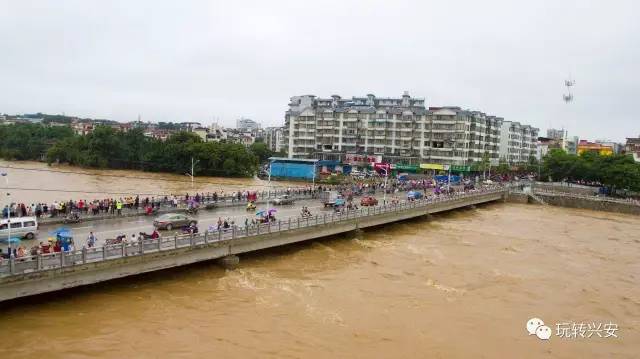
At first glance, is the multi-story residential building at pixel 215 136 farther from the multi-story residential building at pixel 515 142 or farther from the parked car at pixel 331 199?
the parked car at pixel 331 199

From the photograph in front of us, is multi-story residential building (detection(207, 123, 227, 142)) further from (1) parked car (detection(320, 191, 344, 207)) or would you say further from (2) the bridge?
(2) the bridge

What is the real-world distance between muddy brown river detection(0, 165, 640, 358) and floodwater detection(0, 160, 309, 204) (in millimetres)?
29966

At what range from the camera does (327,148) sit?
11750 centimetres

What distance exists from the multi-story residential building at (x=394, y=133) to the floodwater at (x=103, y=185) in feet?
81.2

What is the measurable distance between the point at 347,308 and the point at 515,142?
135 meters

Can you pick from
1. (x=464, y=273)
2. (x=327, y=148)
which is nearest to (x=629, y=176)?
(x=327, y=148)

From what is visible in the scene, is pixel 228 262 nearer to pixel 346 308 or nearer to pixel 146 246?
pixel 146 246

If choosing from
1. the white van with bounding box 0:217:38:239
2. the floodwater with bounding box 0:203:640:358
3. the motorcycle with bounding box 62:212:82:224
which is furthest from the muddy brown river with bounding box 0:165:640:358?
the motorcycle with bounding box 62:212:82:224

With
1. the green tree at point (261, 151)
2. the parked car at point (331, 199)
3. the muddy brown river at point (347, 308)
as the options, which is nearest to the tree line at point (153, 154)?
the green tree at point (261, 151)

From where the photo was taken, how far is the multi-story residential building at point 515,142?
473ft

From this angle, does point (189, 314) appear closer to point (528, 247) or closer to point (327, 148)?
point (528, 247)

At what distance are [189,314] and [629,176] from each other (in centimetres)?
8439

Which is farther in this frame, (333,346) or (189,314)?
(189,314)

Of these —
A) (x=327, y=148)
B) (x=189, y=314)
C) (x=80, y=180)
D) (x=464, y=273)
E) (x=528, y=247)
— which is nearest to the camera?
(x=189, y=314)
